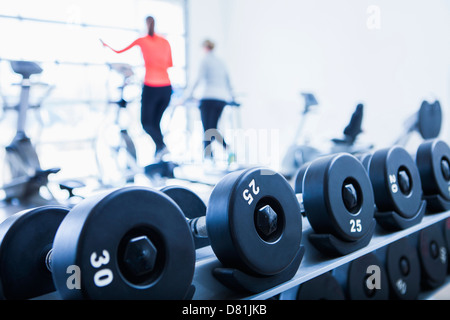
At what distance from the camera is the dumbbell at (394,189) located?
3.95ft

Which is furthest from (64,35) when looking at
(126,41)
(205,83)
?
(205,83)

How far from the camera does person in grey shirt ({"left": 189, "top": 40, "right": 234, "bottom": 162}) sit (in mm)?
3408

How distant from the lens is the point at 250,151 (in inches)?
212

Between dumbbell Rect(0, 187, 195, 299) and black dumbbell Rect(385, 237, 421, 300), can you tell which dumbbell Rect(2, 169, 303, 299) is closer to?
dumbbell Rect(0, 187, 195, 299)

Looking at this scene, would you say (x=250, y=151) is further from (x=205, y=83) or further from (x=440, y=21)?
(x=440, y=21)

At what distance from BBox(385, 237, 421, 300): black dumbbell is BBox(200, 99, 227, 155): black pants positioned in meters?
2.29

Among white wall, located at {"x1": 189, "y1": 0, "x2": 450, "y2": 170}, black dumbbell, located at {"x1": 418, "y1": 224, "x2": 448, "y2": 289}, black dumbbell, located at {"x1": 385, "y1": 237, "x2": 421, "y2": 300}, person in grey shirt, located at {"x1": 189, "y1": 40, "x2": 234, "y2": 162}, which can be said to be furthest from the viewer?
person in grey shirt, located at {"x1": 189, "y1": 40, "x2": 234, "y2": 162}

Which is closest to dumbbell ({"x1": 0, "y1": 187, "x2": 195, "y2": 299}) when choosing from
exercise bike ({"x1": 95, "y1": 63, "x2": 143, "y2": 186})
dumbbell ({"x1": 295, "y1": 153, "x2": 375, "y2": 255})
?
dumbbell ({"x1": 295, "y1": 153, "x2": 375, "y2": 255})

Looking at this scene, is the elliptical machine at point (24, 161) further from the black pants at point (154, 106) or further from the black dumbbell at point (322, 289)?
the black dumbbell at point (322, 289)

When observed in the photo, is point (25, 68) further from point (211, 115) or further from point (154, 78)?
point (211, 115)

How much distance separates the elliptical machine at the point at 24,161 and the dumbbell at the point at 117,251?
2042mm

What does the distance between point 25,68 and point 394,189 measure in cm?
249

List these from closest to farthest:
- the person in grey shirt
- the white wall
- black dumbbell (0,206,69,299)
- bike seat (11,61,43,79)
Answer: black dumbbell (0,206,69,299), bike seat (11,61,43,79), the white wall, the person in grey shirt
